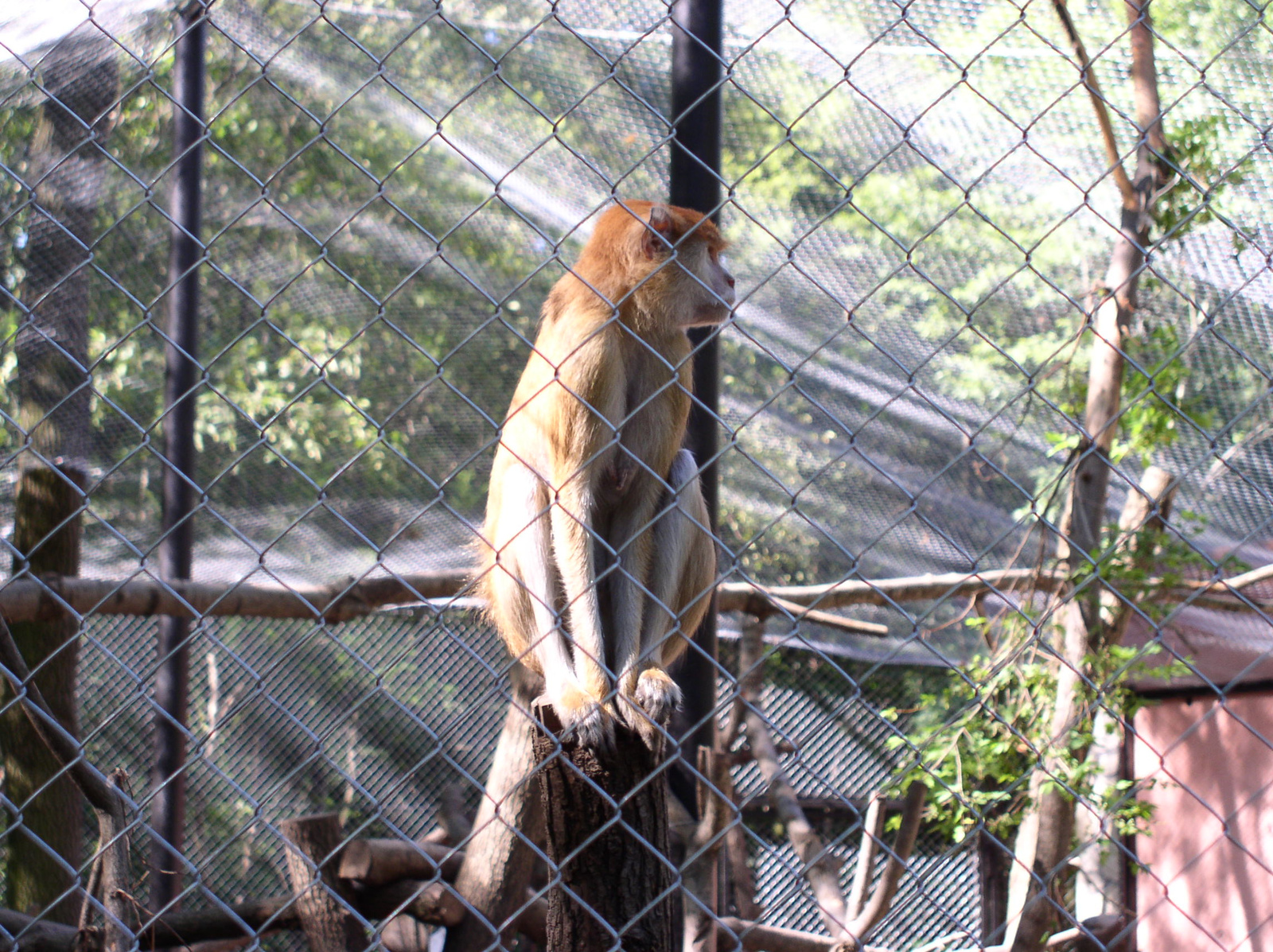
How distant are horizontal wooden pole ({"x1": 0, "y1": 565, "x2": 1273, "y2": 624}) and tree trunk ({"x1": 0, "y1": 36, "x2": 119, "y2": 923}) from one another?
172mm

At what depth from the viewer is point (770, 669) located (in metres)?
6.50

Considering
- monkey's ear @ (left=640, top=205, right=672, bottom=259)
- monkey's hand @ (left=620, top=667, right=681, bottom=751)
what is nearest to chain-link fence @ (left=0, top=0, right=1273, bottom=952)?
monkey's ear @ (left=640, top=205, right=672, bottom=259)

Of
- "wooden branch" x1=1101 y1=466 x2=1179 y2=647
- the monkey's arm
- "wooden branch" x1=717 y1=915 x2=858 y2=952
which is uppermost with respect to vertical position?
"wooden branch" x1=1101 y1=466 x2=1179 y2=647

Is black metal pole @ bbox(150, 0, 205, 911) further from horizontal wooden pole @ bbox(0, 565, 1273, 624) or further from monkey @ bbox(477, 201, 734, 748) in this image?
monkey @ bbox(477, 201, 734, 748)

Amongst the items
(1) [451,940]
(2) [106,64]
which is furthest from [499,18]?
(1) [451,940]

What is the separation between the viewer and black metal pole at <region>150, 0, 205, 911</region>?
433 centimetres

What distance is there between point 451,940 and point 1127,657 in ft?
→ 10.0

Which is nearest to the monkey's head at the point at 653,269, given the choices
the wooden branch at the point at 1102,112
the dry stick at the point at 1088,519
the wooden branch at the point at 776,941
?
the wooden branch at the point at 1102,112

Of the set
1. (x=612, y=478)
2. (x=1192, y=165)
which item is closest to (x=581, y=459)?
(x=612, y=478)

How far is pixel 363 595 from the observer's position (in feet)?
15.7

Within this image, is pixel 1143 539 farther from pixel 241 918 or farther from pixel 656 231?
pixel 241 918

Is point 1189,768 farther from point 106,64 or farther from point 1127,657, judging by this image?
point 106,64

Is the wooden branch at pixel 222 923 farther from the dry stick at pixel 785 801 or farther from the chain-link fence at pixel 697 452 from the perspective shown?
the dry stick at pixel 785 801

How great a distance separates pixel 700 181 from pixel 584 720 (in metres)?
1.77
